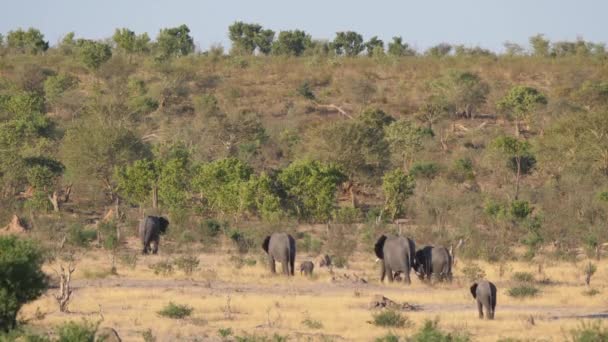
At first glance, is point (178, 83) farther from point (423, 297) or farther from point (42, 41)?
point (423, 297)

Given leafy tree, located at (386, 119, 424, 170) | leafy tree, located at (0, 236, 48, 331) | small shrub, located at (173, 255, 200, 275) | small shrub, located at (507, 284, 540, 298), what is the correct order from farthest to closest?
leafy tree, located at (386, 119, 424, 170), small shrub, located at (173, 255, 200, 275), small shrub, located at (507, 284, 540, 298), leafy tree, located at (0, 236, 48, 331)

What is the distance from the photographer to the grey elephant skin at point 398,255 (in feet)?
75.3

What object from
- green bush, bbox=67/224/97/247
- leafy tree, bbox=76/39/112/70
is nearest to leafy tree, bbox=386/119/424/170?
green bush, bbox=67/224/97/247

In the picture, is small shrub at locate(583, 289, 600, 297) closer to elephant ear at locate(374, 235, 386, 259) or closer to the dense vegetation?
elephant ear at locate(374, 235, 386, 259)

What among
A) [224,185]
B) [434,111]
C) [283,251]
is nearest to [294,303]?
[283,251]

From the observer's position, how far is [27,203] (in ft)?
122

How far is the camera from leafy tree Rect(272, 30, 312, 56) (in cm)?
8494

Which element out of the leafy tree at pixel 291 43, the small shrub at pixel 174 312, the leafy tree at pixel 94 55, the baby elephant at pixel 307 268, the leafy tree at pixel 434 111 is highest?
the leafy tree at pixel 291 43

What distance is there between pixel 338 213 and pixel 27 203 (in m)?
9.54

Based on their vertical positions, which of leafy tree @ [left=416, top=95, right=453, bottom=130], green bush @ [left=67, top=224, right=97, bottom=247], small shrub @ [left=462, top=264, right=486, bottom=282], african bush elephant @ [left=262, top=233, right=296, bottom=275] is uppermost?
leafy tree @ [left=416, top=95, right=453, bottom=130]

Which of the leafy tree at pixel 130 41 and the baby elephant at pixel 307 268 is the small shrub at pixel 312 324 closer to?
the baby elephant at pixel 307 268

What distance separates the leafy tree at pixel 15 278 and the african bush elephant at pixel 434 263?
9.46 metres

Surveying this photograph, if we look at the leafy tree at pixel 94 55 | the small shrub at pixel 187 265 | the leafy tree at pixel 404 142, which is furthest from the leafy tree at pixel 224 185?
the leafy tree at pixel 94 55

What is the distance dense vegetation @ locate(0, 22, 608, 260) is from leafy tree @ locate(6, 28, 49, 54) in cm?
13
